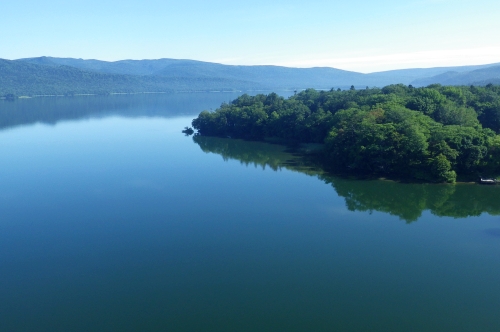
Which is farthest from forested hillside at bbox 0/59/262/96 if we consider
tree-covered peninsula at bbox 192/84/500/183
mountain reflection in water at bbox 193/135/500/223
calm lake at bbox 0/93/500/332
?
mountain reflection in water at bbox 193/135/500/223

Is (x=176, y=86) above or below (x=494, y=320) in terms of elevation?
above

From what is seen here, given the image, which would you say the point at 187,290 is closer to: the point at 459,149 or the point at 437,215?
the point at 437,215

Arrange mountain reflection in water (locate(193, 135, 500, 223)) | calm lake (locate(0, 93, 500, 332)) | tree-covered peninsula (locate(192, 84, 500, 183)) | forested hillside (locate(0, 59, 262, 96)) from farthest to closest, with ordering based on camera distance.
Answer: forested hillside (locate(0, 59, 262, 96))
tree-covered peninsula (locate(192, 84, 500, 183))
mountain reflection in water (locate(193, 135, 500, 223))
calm lake (locate(0, 93, 500, 332))

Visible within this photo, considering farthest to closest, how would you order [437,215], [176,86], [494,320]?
[176,86] → [437,215] → [494,320]

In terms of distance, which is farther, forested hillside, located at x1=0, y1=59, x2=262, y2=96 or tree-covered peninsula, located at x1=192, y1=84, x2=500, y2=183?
forested hillside, located at x1=0, y1=59, x2=262, y2=96

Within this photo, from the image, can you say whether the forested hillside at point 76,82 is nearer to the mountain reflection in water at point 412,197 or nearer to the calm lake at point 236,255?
the calm lake at point 236,255

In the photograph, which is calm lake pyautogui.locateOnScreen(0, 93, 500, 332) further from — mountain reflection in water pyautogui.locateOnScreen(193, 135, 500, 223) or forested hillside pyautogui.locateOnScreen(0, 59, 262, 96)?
forested hillside pyautogui.locateOnScreen(0, 59, 262, 96)

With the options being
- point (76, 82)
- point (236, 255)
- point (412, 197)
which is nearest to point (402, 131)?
point (412, 197)

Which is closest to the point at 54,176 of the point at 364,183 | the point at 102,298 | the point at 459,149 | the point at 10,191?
the point at 10,191
